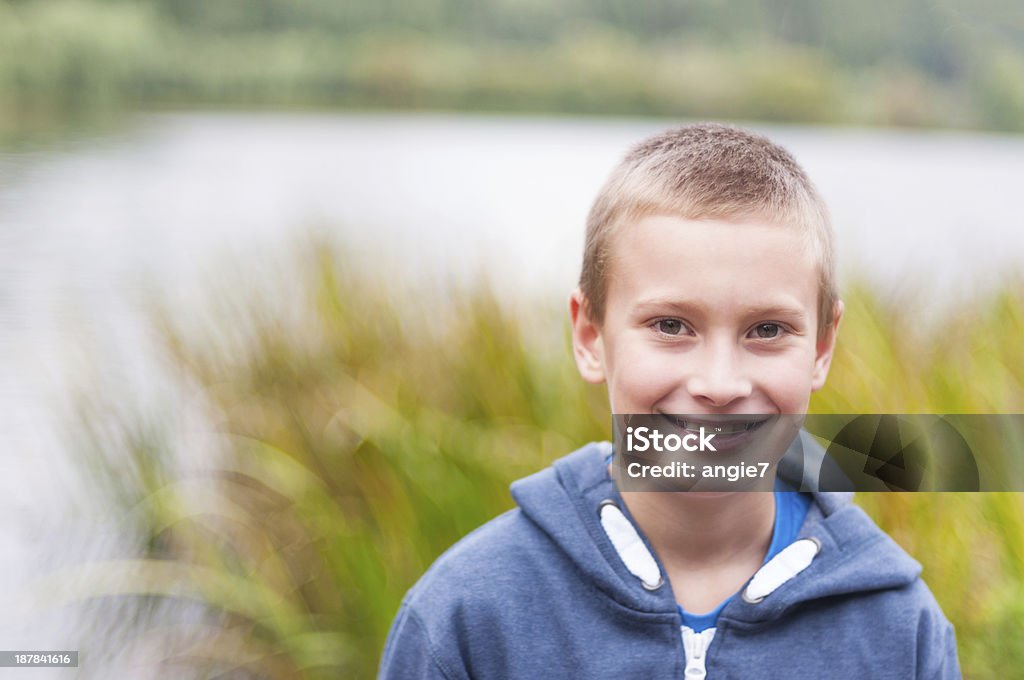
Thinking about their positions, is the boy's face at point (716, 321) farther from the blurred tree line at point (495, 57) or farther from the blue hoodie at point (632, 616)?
the blurred tree line at point (495, 57)

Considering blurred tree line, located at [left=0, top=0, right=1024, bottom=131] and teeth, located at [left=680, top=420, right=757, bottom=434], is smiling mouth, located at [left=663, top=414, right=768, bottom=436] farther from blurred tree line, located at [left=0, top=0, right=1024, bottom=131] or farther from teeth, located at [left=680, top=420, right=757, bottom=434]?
blurred tree line, located at [left=0, top=0, right=1024, bottom=131]

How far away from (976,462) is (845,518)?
57.0 inches

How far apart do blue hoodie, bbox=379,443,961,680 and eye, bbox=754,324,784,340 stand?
1.06 feet

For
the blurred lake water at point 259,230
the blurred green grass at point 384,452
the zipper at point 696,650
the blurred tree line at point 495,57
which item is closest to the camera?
the zipper at point 696,650

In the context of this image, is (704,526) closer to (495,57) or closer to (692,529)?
(692,529)

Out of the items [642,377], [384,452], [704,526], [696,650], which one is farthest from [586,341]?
[384,452]

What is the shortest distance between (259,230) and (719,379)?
11.1 ft

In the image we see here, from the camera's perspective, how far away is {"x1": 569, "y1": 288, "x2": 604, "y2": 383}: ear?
151 cm

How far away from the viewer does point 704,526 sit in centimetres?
147

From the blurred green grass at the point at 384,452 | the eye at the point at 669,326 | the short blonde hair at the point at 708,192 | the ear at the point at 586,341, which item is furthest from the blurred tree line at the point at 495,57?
the eye at the point at 669,326

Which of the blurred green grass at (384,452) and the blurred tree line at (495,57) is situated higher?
the blurred tree line at (495,57)

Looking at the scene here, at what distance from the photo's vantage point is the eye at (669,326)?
135 cm

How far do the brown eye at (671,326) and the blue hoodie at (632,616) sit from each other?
299mm

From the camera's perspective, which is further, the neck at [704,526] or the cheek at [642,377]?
the neck at [704,526]
